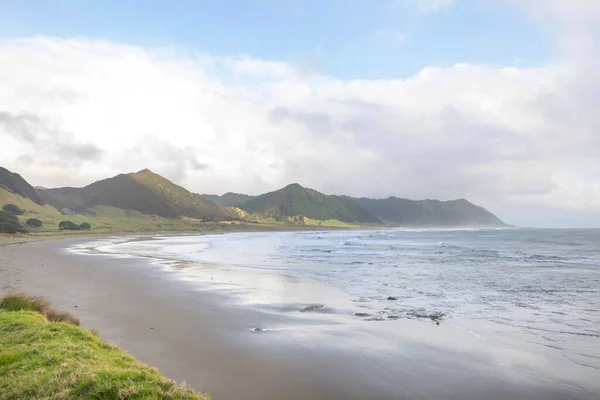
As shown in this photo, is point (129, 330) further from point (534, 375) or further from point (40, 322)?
point (534, 375)

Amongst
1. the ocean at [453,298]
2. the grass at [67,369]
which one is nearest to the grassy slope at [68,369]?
the grass at [67,369]

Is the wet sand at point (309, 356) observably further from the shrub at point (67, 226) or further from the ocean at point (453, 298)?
the shrub at point (67, 226)

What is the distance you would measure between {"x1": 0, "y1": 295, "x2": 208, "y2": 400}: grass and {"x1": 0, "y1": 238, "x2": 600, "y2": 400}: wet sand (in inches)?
66.8

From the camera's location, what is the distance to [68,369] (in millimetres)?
7113

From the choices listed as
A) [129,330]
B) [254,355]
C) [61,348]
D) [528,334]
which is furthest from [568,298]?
[61,348]

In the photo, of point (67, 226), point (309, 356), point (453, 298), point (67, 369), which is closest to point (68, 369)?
point (67, 369)

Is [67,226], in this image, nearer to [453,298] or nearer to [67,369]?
[453,298]

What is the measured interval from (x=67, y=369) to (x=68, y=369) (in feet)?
0.06

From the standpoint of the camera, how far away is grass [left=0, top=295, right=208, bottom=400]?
6301mm

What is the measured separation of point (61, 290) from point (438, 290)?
785 inches

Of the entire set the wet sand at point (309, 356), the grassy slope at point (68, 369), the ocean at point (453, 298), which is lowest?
the ocean at point (453, 298)

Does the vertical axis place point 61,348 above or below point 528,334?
above

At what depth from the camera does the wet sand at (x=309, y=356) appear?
884 centimetres

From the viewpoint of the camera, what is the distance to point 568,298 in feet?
68.4
